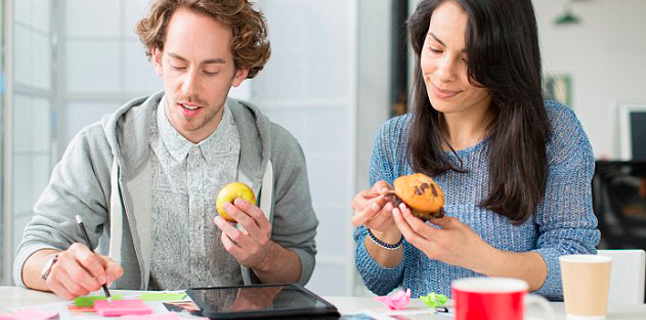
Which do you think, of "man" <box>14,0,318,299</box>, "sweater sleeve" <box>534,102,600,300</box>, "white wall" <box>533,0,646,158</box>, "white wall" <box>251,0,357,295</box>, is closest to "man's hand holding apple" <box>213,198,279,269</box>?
"man" <box>14,0,318,299</box>

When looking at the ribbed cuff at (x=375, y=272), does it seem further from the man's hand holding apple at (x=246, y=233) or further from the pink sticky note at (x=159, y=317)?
the pink sticky note at (x=159, y=317)

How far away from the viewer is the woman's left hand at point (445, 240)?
133 cm

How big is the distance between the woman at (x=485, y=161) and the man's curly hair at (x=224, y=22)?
1.32ft

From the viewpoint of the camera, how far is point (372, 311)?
127 centimetres

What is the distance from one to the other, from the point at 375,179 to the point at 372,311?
21.0 inches

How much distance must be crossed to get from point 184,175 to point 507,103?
0.79 m

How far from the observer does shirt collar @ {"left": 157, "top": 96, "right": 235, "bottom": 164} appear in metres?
1.76

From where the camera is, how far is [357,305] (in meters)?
1.32

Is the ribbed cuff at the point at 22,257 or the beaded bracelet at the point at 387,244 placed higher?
the beaded bracelet at the point at 387,244

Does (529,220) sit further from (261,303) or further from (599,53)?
(599,53)

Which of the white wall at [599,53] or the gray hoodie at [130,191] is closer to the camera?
the gray hoodie at [130,191]

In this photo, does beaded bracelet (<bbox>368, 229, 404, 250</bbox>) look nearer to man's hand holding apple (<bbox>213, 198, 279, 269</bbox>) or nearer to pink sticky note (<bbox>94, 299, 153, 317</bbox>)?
man's hand holding apple (<bbox>213, 198, 279, 269</bbox>)

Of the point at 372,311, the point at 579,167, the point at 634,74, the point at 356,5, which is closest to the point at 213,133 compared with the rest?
the point at 372,311

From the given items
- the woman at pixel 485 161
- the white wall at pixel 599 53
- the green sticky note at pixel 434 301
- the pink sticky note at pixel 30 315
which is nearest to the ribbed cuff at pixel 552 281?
the woman at pixel 485 161
